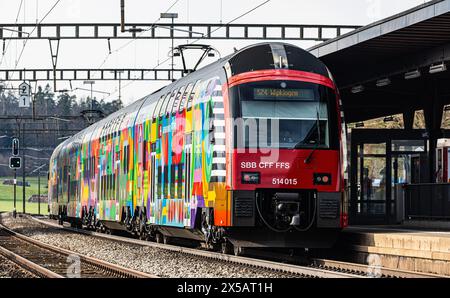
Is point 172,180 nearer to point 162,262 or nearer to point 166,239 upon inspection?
point 162,262

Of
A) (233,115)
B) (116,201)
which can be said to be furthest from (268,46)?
(116,201)

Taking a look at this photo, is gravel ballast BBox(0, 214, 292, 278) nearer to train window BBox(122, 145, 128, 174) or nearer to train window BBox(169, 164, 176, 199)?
train window BBox(169, 164, 176, 199)

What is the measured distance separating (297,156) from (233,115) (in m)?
1.39

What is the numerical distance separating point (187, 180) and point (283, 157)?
3164 millimetres

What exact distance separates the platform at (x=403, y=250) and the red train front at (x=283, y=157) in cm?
76

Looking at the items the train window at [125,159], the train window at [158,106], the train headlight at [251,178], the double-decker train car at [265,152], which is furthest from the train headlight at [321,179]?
the train window at [125,159]

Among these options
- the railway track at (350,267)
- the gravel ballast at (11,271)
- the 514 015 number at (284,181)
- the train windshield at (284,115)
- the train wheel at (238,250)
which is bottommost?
the gravel ballast at (11,271)

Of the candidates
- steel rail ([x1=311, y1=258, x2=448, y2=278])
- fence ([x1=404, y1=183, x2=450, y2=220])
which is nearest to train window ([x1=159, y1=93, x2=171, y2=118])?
steel rail ([x1=311, y1=258, x2=448, y2=278])

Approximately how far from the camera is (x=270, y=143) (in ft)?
62.5

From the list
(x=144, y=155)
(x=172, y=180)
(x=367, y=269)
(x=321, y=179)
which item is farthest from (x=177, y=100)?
(x=367, y=269)

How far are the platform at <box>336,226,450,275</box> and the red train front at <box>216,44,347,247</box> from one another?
76cm

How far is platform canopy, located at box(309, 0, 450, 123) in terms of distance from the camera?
22719 millimetres

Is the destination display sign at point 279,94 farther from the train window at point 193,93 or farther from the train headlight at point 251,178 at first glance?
the train window at point 193,93

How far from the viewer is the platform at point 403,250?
1711 centimetres
